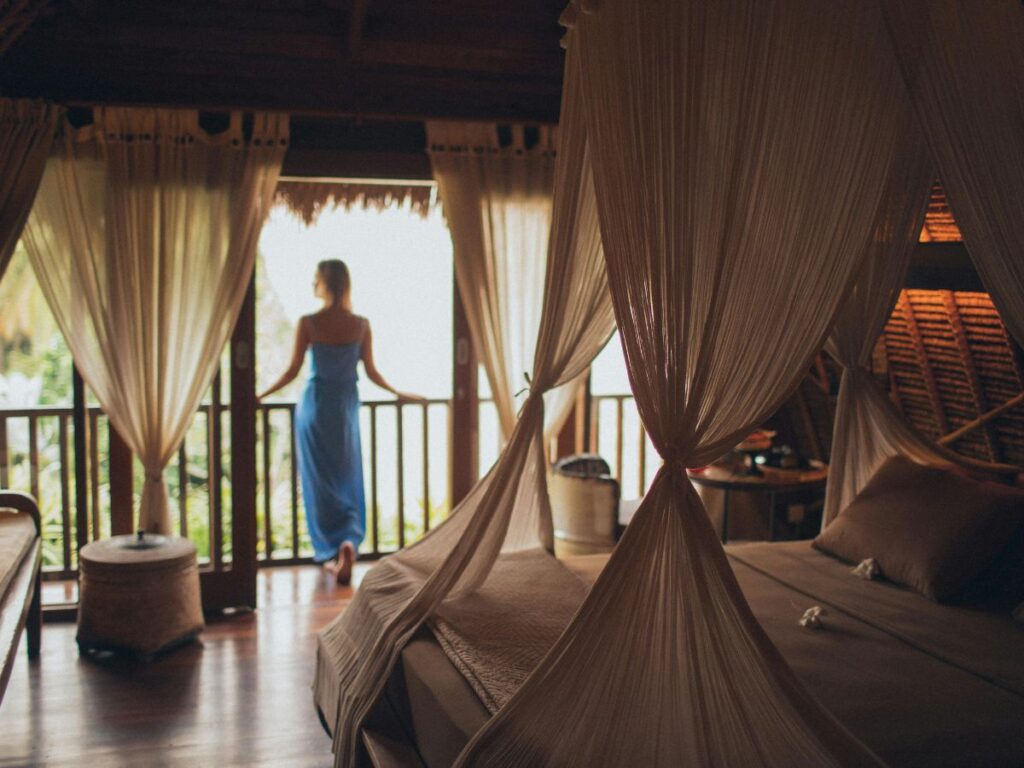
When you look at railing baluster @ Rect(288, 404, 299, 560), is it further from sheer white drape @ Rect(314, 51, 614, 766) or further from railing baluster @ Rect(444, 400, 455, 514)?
sheer white drape @ Rect(314, 51, 614, 766)

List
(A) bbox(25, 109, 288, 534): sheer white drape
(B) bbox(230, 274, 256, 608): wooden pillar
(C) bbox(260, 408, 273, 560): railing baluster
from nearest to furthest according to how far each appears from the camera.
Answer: (A) bbox(25, 109, 288, 534): sheer white drape
(B) bbox(230, 274, 256, 608): wooden pillar
(C) bbox(260, 408, 273, 560): railing baluster

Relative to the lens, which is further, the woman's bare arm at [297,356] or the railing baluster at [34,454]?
the woman's bare arm at [297,356]

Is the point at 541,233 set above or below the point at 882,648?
above

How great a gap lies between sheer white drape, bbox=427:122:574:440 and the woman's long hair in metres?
0.67

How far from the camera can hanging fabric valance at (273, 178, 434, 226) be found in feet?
16.6

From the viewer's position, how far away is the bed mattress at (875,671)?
2246mm

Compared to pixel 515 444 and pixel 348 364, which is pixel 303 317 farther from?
pixel 515 444

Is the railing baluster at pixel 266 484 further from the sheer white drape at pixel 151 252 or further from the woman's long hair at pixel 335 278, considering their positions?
the sheer white drape at pixel 151 252

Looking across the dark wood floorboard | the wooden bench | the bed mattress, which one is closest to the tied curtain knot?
the bed mattress

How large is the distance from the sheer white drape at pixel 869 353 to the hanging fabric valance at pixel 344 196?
2.13 metres

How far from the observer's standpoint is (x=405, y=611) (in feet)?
9.73

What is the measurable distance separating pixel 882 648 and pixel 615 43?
1.63 metres

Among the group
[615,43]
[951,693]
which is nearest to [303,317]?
[615,43]

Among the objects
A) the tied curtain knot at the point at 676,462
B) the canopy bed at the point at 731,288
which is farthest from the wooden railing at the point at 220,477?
the tied curtain knot at the point at 676,462
